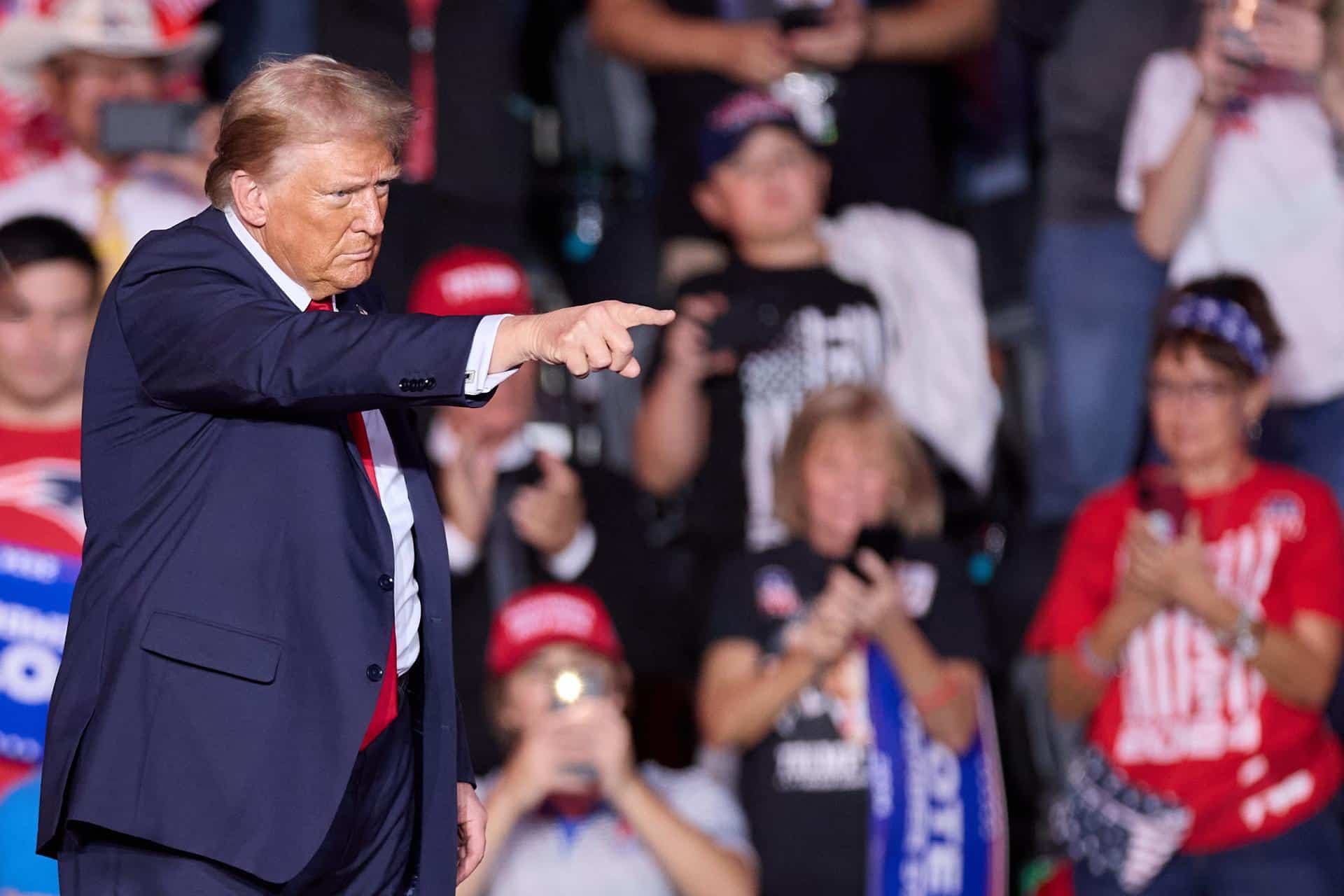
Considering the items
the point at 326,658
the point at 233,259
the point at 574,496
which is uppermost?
the point at 233,259

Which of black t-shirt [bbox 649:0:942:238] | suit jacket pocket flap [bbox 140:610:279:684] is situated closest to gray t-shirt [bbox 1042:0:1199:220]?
black t-shirt [bbox 649:0:942:238]

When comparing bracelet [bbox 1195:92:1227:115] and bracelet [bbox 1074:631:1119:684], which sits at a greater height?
bracelet [bbox 1195:92:1227:115]

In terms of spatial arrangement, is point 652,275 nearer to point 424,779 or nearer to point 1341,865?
point 1341,865

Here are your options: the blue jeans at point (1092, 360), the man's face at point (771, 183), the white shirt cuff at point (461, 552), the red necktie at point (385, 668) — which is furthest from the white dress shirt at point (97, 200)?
the red necktie at point (385, 668)

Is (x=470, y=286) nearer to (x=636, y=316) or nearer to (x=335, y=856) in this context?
(x=335, y=856)

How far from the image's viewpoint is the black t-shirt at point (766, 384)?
4.70 m

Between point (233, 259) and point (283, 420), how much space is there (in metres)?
0.20

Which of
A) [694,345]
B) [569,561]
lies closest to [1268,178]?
[694,345]

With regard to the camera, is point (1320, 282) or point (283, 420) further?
point (1320, 282)

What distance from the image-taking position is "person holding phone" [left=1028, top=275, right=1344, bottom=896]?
13.2ft

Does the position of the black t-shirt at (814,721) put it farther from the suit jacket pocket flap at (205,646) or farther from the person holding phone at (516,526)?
the suit jacket pocket flap at (205,646)

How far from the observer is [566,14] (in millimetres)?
5664

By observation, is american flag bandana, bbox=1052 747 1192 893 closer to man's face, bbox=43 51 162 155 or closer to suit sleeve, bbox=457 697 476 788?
suit sleeve, bbox=457 697 476 788

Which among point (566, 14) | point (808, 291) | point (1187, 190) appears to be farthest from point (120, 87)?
point (1187, 190)
